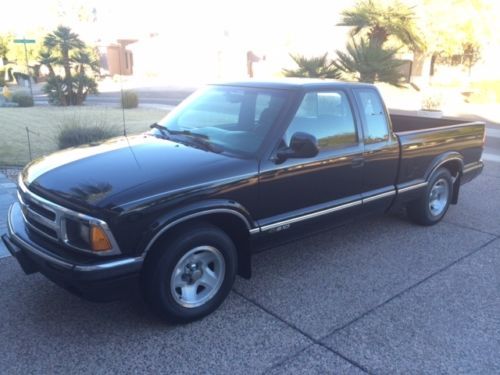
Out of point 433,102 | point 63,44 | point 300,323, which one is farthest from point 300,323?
point 63,44

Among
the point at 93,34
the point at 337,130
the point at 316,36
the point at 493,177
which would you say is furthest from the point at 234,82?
the point at 93,34

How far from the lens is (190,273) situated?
353 cm

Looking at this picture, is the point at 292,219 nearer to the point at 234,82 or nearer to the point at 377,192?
the point at 377,192

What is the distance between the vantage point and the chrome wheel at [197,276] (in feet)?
11.3

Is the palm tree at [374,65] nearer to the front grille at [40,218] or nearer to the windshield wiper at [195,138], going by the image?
the windshield wiper at [195,138]

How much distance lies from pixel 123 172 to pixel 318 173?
1.73m

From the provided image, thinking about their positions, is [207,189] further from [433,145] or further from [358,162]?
[433,145]

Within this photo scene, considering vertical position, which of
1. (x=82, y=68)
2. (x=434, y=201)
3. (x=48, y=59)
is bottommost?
(x=434, y=201)

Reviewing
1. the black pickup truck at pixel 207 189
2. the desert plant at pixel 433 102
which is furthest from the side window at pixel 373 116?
the desert plant at pixel 433 102

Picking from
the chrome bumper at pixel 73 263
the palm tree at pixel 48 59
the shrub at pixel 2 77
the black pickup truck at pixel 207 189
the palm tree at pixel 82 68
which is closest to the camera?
the chrome bumper at pixel 73 263

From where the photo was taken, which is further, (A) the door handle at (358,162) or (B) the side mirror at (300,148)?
(A) the door handle at (358,162)

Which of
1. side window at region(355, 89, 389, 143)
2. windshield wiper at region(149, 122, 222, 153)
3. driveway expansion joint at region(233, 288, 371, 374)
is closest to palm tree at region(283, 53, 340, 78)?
side window at region(355, 89, 389, 143)

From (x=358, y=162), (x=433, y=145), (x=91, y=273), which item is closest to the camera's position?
(x=91, y=273)

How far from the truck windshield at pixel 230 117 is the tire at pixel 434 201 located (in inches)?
98.8
